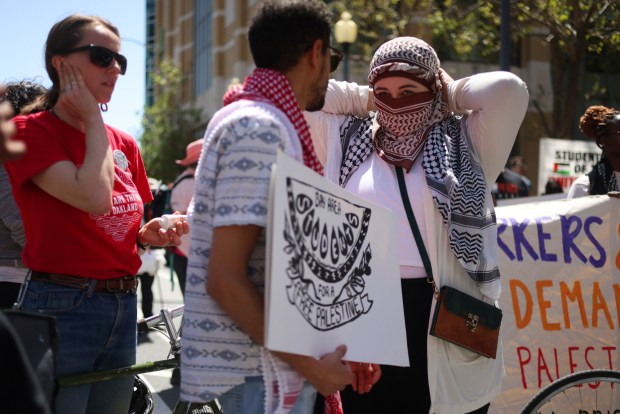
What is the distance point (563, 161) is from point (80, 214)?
40.2 ft

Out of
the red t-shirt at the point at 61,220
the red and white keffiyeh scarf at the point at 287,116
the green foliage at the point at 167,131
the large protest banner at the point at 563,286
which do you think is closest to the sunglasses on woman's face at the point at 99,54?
the red t-shirt at the point at 61,220

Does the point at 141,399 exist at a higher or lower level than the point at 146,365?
lower

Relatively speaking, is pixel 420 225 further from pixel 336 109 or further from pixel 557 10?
pixel 557 10

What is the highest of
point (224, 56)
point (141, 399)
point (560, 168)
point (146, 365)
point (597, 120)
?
point (224, 56)

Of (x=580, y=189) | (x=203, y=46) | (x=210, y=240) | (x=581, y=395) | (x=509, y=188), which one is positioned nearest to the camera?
(x=210, y=240)

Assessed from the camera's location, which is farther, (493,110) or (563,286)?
(563,286)

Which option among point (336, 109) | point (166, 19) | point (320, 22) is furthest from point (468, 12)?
point (166, 19)

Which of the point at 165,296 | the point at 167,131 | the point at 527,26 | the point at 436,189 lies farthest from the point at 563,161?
the point at 167,131

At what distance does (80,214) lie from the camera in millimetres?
2855

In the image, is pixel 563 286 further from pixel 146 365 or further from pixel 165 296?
pixel 165 296

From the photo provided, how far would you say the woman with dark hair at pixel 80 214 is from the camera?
108 inches

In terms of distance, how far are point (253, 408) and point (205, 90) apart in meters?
40.9

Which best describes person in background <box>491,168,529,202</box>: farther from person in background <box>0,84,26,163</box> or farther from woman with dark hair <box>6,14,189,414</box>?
person in background <box>0,84,26,163</box>

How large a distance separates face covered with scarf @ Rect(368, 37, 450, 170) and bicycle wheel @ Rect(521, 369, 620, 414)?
4.00 feet
